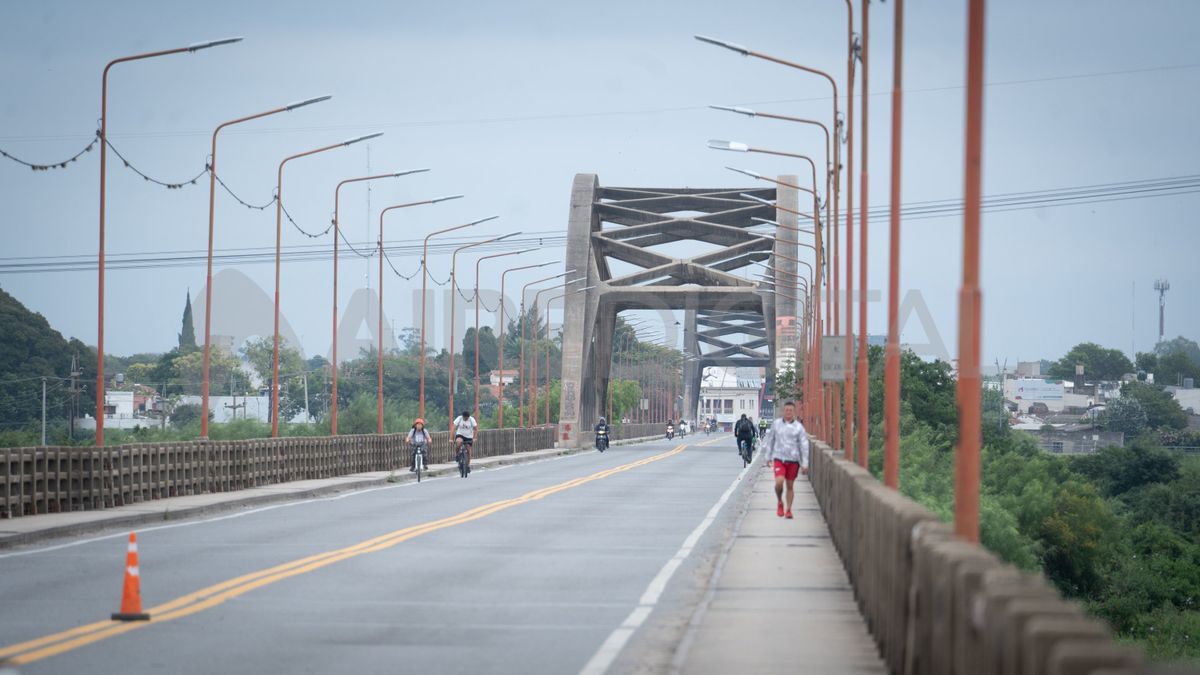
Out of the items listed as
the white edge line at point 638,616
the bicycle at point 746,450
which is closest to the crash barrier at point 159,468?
the white edge line at point 638,616

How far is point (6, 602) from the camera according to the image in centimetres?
1398

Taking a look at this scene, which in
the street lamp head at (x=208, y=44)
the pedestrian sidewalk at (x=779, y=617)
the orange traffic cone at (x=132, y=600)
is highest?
the street lamp head at (x=208, y=44)

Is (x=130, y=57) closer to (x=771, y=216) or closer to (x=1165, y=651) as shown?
(x=1165, y=651)

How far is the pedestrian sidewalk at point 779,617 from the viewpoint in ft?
36.1

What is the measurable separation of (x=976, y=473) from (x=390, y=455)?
1598 inches

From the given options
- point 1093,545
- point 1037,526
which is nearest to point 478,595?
point 1037,526

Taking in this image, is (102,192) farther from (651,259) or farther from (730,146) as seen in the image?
(651,259)

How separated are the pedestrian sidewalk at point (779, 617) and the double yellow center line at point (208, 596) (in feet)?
13.5

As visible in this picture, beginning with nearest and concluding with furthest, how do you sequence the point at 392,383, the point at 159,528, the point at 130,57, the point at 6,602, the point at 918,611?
the point at 918,611 < the point at 6,602 < the point at 159,528 < the point at 130,57 < the point at 392,383

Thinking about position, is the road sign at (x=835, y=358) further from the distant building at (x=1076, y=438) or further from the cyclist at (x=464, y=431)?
the distant building at (x=1076, y=438)

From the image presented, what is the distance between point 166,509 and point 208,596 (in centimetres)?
1184

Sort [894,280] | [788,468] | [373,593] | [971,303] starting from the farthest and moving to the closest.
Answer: [788,468] < [894,280] < [373,593] < [971,303]

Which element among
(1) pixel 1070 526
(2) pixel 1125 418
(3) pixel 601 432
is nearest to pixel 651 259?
(3) pixel 601 432

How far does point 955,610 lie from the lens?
715 centimetres
